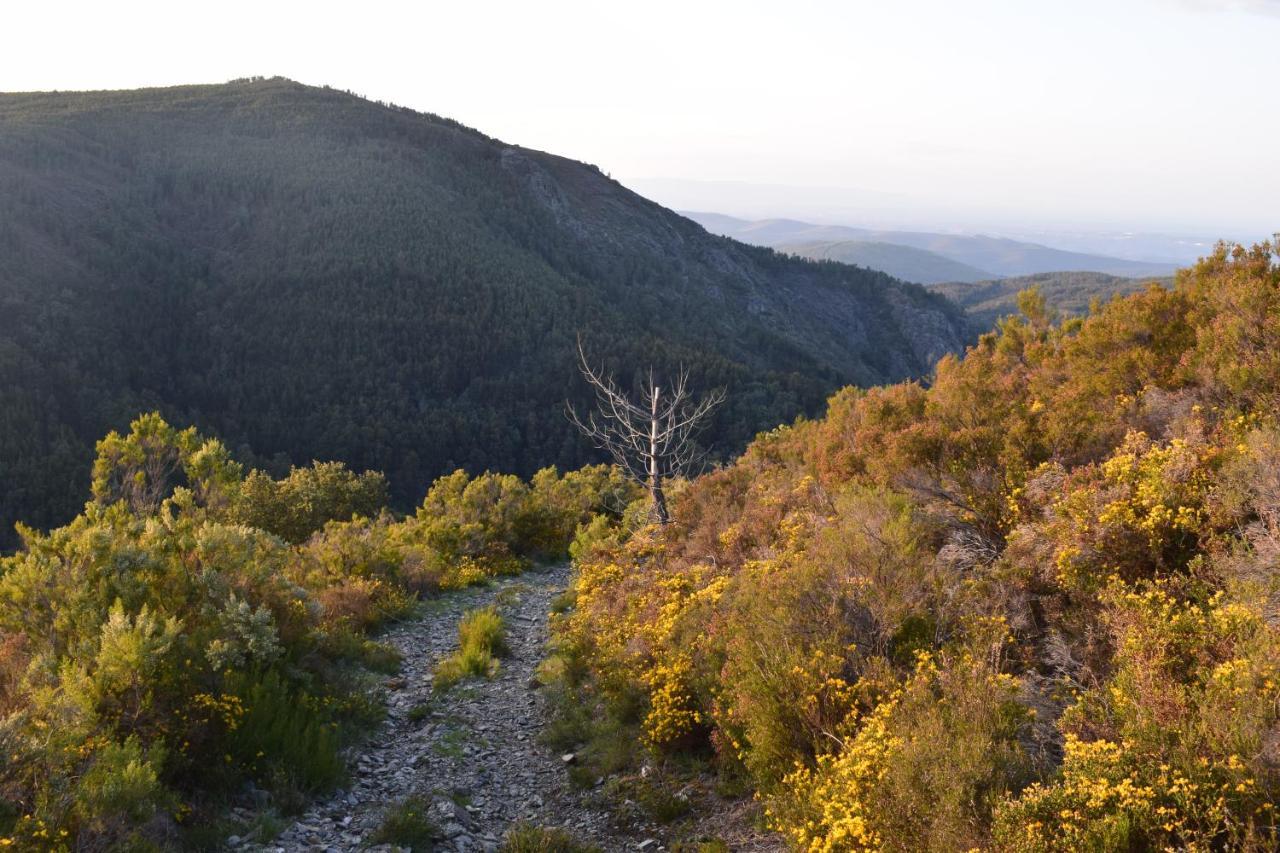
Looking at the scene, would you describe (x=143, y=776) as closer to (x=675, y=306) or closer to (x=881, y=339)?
(x=675, y=306)

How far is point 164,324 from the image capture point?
7425 centimetres

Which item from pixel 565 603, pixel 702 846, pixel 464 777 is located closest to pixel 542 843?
pixel 702 846

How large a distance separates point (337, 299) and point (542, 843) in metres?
84.5

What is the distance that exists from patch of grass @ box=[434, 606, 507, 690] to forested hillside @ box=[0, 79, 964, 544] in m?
47.3

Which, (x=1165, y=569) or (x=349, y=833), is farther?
(x=349, y=833)

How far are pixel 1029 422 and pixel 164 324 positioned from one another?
282 feet

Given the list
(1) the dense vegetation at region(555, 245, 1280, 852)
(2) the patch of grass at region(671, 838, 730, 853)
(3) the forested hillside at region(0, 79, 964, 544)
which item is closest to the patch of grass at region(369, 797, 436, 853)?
(2) the patch of grass at region(671, 838, 730, 853)

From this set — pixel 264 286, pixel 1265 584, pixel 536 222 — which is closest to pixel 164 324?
pixel 264 286

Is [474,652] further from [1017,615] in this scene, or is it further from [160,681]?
[1017,615]

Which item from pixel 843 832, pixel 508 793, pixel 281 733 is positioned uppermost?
pixel 843 832

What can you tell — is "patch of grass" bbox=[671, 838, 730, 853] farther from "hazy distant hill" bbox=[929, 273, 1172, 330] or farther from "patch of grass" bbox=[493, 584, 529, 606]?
"hazy distant hill" bbox=[929, 273, 1172, 330]

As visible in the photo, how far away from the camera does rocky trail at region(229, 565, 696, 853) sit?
5.49 m

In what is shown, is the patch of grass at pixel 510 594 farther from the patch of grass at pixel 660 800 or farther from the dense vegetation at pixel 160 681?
the patch of grass at pixel 660 800

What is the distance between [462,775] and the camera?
6.78 metres
